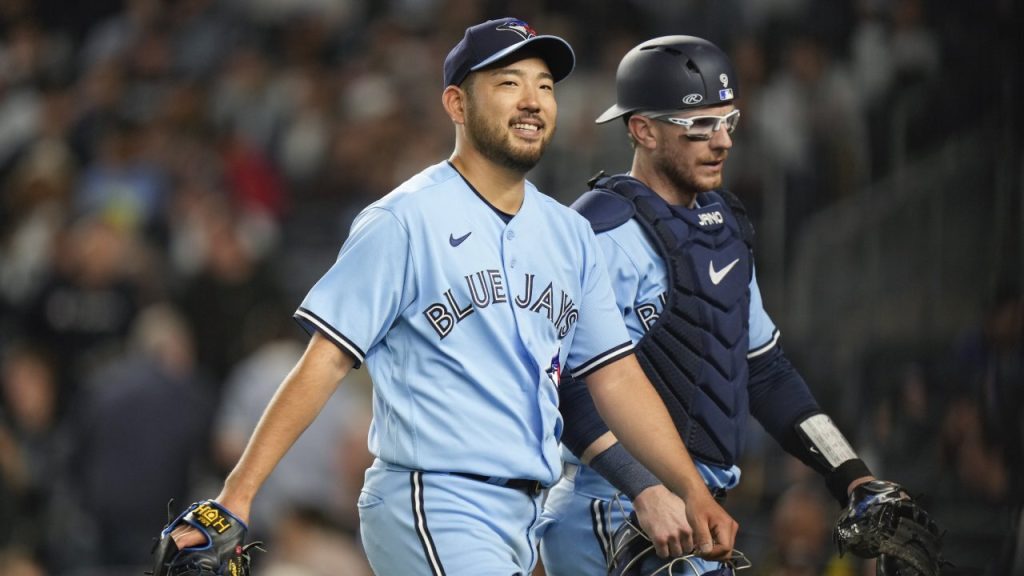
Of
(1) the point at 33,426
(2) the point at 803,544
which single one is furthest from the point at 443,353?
(1) the point at 33,426

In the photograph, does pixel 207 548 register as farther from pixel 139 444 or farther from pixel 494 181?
pixel 139 444

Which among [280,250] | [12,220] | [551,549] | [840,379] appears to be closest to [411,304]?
[551,549]

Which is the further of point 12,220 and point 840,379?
point 12,220

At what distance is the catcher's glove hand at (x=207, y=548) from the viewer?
135 inches

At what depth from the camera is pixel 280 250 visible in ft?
38.2

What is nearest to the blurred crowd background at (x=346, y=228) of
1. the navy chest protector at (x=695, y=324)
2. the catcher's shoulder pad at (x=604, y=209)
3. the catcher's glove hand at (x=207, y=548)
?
the navy chest protector at (x=695, y=324)

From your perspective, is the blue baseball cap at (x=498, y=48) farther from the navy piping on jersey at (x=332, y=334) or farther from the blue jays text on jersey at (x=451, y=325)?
the navy piping on jersey at (x=332, y=334)

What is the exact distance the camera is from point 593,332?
4.18 metres

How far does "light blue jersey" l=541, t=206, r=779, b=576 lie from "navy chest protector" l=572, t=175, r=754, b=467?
3cm

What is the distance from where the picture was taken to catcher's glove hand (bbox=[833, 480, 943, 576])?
14.2 feet

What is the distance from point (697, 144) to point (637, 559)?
4.05 feet

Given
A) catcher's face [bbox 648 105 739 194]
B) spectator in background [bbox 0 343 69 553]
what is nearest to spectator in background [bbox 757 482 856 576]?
catcher's face [bbox 648 105 739 194]

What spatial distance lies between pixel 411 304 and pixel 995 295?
4243 millimetres

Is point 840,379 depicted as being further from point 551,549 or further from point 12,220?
point 12,220
